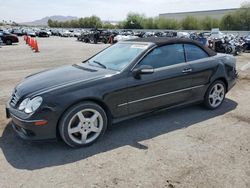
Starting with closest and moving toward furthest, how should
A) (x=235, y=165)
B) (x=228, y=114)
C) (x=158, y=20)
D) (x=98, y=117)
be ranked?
(x=235, y=165)
(x=98, y=117)
(x=228, y=114)
(x=158, y=20)

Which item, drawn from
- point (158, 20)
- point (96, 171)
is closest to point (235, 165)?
point (96, 171)

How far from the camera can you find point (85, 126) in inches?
159

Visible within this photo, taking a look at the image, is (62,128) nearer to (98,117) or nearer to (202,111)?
(98,117)

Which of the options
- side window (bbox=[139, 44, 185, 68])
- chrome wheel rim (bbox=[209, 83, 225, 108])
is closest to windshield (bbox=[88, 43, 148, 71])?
side window (bbox=[139, 44, 185, 68])

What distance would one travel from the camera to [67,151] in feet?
12.9

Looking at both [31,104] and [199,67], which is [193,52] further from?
[31,104]

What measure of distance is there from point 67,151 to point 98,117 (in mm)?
644

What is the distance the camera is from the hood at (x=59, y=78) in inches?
157

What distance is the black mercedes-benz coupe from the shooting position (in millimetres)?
3779

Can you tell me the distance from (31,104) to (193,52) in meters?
3.13

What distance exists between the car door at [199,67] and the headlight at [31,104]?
109 inches

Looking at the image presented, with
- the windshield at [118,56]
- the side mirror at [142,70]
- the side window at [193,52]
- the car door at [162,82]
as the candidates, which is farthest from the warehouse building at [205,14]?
the side mirror at [142,70]

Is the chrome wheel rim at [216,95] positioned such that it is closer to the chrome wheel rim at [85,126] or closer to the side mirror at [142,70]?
the side mirror at [142,70]

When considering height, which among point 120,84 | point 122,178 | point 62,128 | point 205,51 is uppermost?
point 205,51
